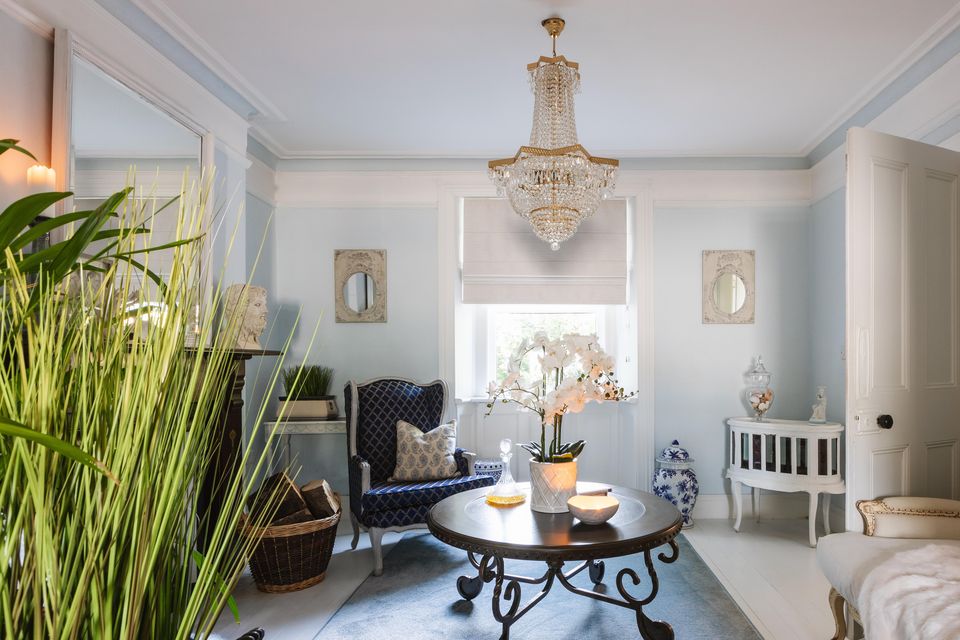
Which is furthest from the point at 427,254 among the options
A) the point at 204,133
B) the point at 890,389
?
the point at 890,389

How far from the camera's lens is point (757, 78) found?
3.42 metres

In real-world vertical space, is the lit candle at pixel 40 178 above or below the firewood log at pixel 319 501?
above

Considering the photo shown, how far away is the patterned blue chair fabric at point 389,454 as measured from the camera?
357cm

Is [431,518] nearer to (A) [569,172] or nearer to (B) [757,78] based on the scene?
(A) [569,172]

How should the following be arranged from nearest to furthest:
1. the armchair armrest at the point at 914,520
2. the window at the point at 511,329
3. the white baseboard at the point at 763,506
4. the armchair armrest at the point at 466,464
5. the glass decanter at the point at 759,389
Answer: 1. the armchair armrest at the point at 914,520
2. the armchair armrest at the point at 466,464
3. the glass decanter at the point at 759,389
4. the white baseboard at the point at 763,506
5. the window at the point at 511,329

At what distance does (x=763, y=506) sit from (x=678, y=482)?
2.53 feet

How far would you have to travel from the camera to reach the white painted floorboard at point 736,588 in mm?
2799

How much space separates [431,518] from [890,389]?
194cm

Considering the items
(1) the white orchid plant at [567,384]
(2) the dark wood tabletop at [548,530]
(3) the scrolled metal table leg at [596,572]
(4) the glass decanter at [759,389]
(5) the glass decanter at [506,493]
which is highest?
(1) the white orchid plant at [567,384]

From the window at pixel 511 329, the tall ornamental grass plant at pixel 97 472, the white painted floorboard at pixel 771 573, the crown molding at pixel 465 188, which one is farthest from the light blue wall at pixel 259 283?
the tall ornamental grass plant at pixel 97 472

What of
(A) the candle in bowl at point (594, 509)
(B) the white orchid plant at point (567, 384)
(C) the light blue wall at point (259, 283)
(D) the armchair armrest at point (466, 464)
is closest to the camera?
(A) the candle in bowl at point (594, 509)

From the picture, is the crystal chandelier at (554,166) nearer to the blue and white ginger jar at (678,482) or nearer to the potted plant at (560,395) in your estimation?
the potted plant at (560,395)

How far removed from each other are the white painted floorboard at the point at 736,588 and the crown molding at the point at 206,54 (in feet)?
8.28

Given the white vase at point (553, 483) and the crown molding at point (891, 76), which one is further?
the crown molding at point (891, 76)
